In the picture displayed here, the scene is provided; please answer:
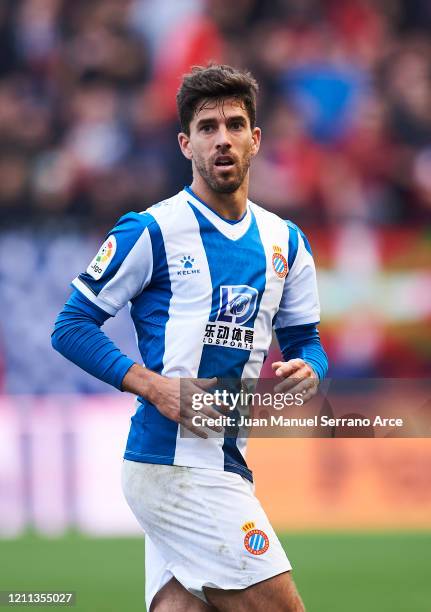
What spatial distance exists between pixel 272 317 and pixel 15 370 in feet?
23.0

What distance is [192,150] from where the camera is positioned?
424cm

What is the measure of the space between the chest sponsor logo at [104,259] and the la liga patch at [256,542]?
1003mm

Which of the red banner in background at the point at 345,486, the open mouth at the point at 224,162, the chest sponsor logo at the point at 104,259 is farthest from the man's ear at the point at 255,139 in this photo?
the red banner in background at the point at 345,486

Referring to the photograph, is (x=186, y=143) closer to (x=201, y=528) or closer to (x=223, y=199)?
(x=223, y=199)

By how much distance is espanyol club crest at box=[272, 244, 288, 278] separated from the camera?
167 inches

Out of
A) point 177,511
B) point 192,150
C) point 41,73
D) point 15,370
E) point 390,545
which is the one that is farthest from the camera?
point 41,73

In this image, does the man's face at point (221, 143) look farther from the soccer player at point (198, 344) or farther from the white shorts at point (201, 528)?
the white shorts at point (201, 528)

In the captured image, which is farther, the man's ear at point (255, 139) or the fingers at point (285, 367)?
the man's ear at point (255, 139)

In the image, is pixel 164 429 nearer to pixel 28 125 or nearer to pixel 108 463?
pixel 108 463

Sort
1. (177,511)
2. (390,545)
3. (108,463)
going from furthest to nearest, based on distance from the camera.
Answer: (108,463) < (390,545) < (177,511)

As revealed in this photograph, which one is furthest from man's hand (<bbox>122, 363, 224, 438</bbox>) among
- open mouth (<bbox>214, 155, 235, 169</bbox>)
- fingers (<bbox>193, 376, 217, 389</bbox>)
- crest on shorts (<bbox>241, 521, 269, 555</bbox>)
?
open mouth (<bbox>214, 155, 235, 169</bbox>)

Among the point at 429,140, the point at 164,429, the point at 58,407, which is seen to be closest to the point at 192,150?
the point at 164,429

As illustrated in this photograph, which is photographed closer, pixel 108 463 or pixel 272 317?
pixel 272 317

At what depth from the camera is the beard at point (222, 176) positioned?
13.7 feet
